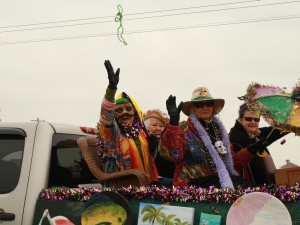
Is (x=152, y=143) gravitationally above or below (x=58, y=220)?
above

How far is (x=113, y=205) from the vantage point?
3.07 metres

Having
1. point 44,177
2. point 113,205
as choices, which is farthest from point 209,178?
point 44,177

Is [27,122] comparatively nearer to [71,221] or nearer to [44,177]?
[44,177]

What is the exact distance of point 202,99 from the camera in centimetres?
386

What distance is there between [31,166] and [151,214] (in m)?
1.10

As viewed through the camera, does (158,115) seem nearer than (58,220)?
No

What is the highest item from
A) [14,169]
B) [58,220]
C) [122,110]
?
[122,110]

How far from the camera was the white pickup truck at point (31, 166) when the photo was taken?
343 centimetres

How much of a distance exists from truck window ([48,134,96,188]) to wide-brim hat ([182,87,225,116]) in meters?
0.97

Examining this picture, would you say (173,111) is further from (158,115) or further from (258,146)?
(158,115)

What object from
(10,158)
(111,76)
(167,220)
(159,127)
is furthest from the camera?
(159,127)

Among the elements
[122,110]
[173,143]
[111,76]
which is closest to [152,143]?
[122,110]

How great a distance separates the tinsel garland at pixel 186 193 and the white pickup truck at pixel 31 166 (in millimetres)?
180

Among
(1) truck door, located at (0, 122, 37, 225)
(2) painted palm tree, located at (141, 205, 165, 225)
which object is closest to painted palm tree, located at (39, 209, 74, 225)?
(1) truck door, located at (0, 122, 37, 225)
